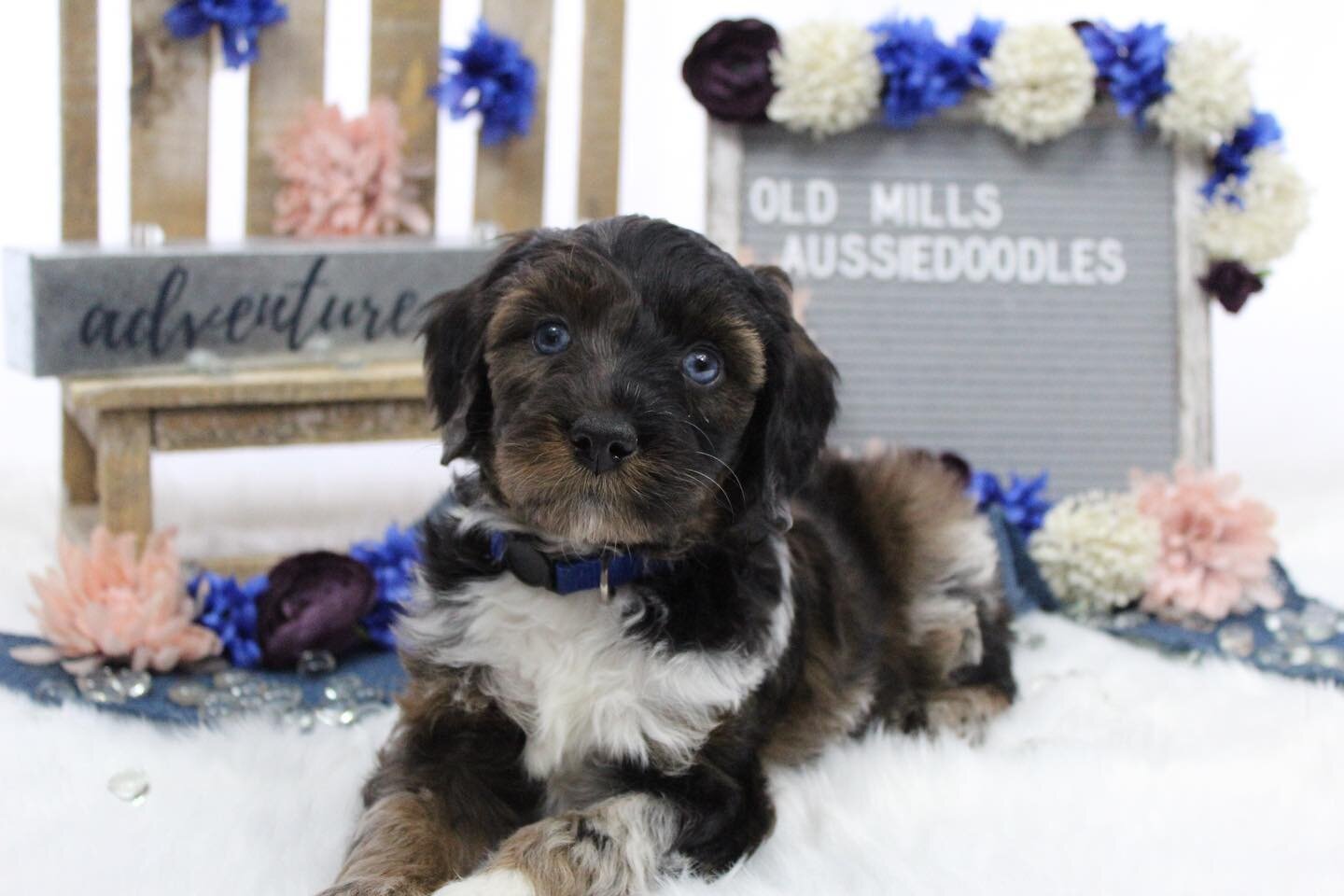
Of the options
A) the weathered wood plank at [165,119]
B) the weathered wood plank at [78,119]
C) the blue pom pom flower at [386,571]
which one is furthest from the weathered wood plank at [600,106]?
the weathered wood plank at [78,119]

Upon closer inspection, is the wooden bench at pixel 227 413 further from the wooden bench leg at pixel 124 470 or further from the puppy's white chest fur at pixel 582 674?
the puppy's white chest fur at pixel 582 674

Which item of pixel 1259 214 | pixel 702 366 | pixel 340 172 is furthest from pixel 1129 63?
pixel 702 366

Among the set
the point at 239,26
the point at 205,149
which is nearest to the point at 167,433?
the point at 205,149

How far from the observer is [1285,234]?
4512mm

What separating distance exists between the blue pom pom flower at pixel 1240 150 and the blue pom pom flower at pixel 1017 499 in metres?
1.18

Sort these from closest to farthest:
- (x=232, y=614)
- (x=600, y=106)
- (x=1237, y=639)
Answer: (x=232, y=614)
(x=1237, y=639)
(x=600, y=106)

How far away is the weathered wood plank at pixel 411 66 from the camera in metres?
4.79

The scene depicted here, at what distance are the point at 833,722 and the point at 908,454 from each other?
3.55 ft

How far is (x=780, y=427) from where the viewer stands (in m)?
2.53

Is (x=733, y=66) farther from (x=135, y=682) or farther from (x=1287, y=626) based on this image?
(x=135, y=682)

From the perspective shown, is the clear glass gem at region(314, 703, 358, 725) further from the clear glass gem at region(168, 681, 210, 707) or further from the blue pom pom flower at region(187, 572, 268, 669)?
the blue pom pom flower at region(187, 572, 268, 669)

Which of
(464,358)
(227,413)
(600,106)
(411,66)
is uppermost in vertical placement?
(411,66)

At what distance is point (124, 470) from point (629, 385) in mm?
2382

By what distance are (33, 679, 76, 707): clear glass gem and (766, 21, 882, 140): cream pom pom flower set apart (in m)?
2.71
